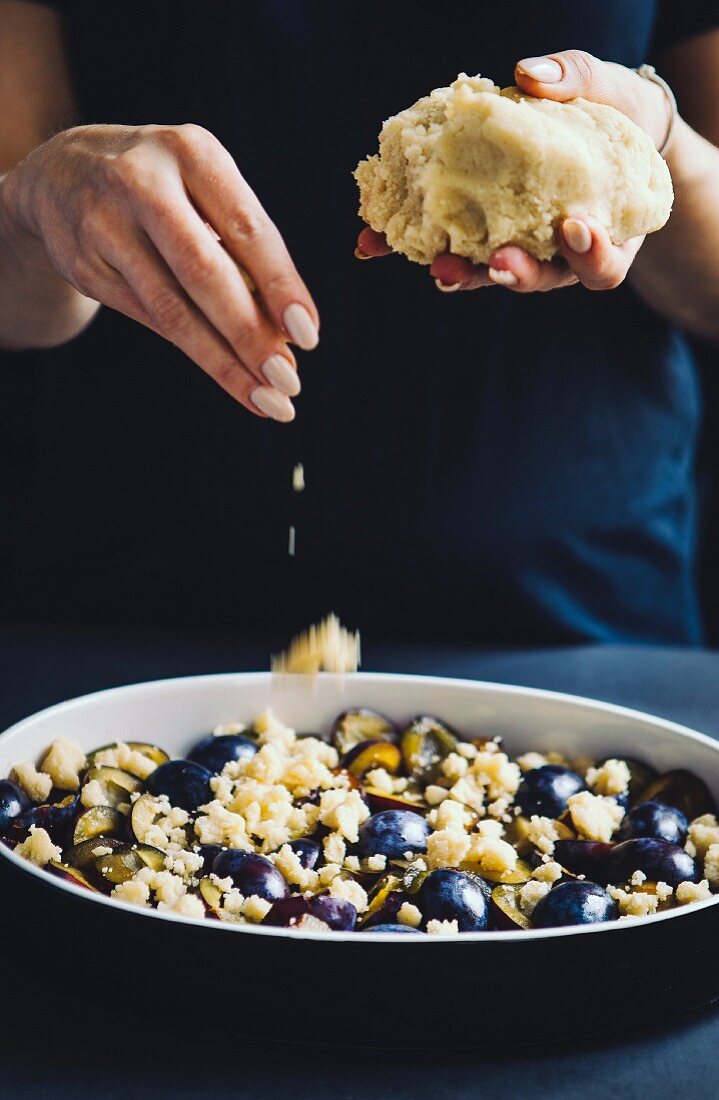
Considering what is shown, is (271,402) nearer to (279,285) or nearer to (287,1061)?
(279,285)

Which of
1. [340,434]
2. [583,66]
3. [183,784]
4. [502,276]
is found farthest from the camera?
[340,434]

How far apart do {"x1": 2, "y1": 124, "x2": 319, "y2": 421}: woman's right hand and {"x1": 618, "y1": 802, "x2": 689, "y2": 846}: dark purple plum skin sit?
51cm

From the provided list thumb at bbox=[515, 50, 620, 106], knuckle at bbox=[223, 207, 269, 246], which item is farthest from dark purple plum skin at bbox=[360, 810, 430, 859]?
thumb at bbox=[515, 50, 620, 106]

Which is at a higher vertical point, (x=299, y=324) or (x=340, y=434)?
(x=299, y=324)

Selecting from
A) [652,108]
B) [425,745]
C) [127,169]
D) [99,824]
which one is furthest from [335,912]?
[652,108]

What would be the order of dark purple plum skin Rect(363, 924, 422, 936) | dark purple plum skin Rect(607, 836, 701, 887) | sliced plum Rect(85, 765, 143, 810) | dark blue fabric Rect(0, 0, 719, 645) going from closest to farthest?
dark purple plum skin Rect(363, 924, 422, 936)
dark purple plum skin Rect(607, 836, 701, 887)
sliced plum Rect(85, 765, 143, 810)
dark blue fabric Rect(0, 0, 719, 645)

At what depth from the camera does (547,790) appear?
45.7 inches

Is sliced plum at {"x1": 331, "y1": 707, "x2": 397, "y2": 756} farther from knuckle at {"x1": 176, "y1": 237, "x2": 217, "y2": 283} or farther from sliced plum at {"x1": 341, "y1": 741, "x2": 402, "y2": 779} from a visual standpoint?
knuckle at {"x1": 176, "y1": 237, "x2": 217, "y2": 283}

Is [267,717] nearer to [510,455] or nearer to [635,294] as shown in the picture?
[510,455]

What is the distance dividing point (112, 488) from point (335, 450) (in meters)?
0.33

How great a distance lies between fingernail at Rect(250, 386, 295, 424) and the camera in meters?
0.94

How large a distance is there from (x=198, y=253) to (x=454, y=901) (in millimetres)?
548

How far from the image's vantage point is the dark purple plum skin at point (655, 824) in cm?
108

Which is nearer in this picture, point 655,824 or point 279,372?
point 279,372
